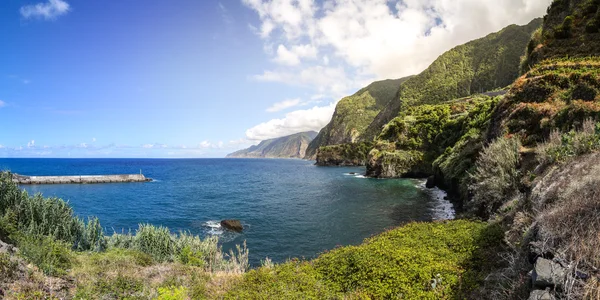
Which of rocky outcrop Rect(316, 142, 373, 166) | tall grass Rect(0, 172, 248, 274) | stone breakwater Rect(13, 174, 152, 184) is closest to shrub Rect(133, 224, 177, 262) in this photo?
tall grass Rect(0, 172, 248, 274)

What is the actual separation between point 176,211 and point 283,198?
19202mm

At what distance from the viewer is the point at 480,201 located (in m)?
20.0

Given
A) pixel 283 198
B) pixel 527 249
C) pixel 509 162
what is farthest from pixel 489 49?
pixel 527 249

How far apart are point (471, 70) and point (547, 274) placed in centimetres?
18024

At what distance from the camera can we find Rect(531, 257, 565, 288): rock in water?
Result: 538 cm

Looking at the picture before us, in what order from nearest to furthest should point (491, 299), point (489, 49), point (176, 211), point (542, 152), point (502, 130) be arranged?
point (491, 299), point (542, 152), point (502, 130), point (176, 211), point (489, 49)

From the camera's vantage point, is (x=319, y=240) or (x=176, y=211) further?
(x=176, y=211)

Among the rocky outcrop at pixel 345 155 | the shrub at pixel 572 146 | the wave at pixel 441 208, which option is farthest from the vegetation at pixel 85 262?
the rocky outcrop at pixel 345 155

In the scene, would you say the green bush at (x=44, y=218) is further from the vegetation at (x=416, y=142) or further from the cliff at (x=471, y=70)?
the cliff at (x=471, y=70)

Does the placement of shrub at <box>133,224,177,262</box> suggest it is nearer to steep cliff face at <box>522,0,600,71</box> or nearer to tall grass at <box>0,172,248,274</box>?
tall grass at <box>0,172,248,274</box>

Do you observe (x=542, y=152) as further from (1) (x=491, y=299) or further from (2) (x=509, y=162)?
(1) (x=491, y=299)

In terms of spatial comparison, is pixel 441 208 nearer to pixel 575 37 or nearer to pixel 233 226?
pixel 575 37

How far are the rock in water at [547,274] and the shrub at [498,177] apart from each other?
512 inches

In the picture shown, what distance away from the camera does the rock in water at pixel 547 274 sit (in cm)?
538
